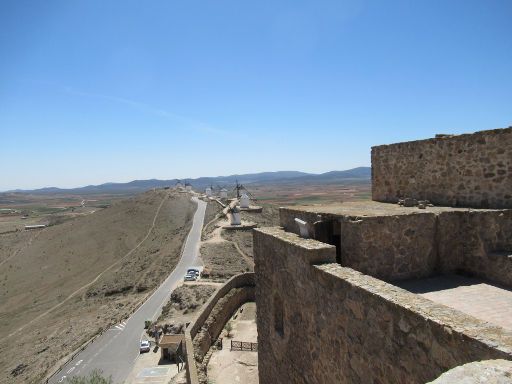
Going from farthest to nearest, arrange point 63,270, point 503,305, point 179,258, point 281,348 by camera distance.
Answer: point 63,270 → point 179,258 → point 281,348 → point 503,305

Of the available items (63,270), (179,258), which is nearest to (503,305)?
(179,258)

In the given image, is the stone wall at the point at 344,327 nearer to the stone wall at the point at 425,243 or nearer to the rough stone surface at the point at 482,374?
the rough stone surface at the point at 482,374

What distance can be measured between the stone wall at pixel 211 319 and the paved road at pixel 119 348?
14.8 feet

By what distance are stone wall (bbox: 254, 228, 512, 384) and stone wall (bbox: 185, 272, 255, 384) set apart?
6.03m

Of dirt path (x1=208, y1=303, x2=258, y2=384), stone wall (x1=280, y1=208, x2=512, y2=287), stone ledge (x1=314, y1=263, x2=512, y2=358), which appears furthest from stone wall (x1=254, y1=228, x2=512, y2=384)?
dirt path (x1=208, y1=303, x2=258, y2=384)

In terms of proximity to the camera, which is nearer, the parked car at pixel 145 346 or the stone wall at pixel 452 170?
the stone wall at pixel 452 170

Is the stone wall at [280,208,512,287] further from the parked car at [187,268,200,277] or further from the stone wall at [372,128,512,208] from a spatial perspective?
the parked car at [187,268,200,277]

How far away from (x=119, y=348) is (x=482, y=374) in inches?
889

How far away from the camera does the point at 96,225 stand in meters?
65.8

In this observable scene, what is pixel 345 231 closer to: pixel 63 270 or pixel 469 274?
pixel 469 274

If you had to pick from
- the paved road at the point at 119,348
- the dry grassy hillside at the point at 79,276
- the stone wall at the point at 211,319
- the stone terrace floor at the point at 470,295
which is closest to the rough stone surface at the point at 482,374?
the stone terrace floor at the point at 470,295

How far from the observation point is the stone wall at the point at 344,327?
3.78 m

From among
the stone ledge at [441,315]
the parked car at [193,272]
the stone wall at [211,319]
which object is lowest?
the parked car at [193,272]

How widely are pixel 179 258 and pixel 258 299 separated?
29.4m
